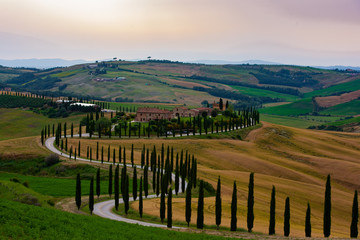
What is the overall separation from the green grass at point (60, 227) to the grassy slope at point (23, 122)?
124 meters

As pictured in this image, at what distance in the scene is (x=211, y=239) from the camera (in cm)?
3688

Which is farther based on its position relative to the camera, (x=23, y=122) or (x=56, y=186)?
(x=23, y=122)

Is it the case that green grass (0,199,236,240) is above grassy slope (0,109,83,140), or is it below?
above

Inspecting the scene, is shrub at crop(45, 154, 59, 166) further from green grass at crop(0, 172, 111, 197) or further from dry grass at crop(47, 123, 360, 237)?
dry grass at crop(47, 123, 360, 237)

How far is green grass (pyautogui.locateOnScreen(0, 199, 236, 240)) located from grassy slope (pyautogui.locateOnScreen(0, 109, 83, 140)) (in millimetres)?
123953

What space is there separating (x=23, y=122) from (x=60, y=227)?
154657mm

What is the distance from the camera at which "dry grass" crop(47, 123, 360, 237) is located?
2330 inches

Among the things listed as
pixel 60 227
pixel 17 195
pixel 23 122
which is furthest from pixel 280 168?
pixel 23 122

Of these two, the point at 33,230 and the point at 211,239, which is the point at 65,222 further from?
the point at 211,239

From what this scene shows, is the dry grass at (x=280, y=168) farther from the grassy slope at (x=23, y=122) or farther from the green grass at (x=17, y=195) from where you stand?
the grassy slope at (x=23, y=122)

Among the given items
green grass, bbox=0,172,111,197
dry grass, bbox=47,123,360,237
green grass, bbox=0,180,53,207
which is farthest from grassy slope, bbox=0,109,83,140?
green grass, bbox=0,180,53,207

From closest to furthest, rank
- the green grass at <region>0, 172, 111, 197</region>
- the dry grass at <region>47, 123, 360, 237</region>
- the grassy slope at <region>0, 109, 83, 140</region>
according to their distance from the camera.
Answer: the dry grass at <region>47, 123, 360, 237</region>
the green grass at <region>0, 172, 111, 197</region>
the grassy slope at <region>0, 109, 83, 140</region>

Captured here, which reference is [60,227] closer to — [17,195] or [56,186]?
[17,195]

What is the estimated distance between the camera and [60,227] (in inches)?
1329
